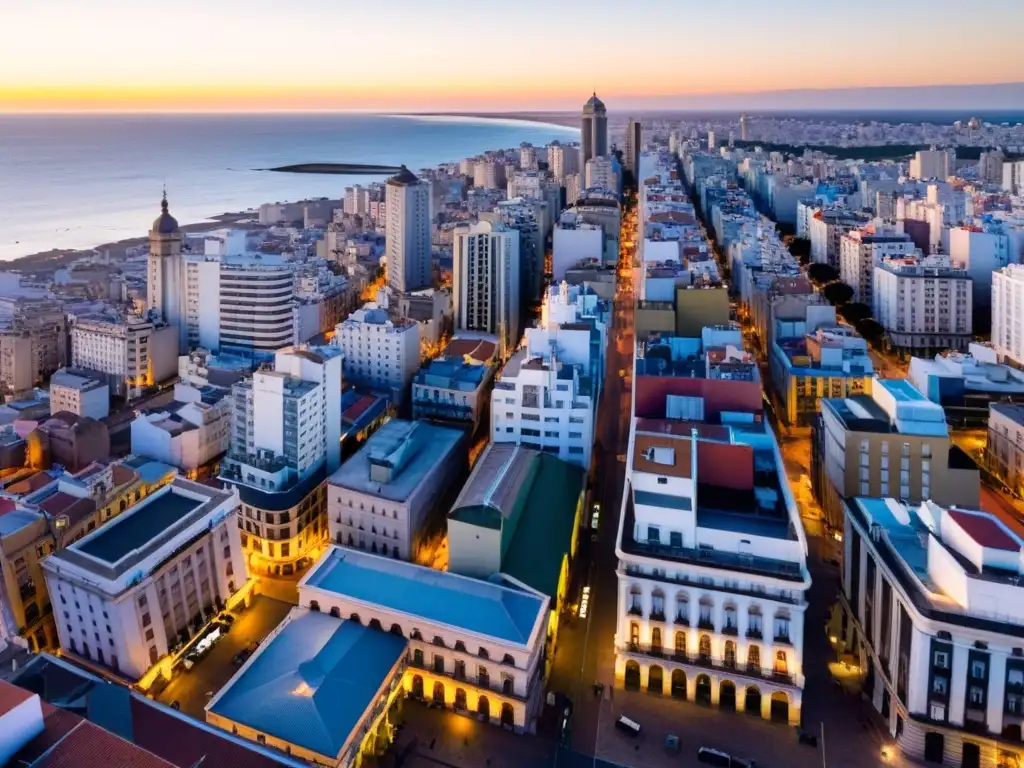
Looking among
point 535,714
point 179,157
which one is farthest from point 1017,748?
point 179,157

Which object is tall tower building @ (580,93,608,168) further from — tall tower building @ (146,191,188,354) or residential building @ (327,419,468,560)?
residential building @ (327,419,468,560)

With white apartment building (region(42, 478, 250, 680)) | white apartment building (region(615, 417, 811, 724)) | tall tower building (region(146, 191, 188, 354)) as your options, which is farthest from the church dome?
white apartment building (region(615, 417, 811, 724))

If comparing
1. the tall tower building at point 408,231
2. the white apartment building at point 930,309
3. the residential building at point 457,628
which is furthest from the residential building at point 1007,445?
the tall tower building at point 408,231

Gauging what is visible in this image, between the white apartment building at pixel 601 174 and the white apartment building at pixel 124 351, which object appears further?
the white apartment building at pixel 601 174

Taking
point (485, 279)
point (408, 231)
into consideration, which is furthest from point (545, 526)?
point (408, 231)

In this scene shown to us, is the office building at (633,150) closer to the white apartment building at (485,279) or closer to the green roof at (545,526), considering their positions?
the white apartment building at (485,279)

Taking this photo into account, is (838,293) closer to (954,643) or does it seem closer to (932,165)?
(954,643)
